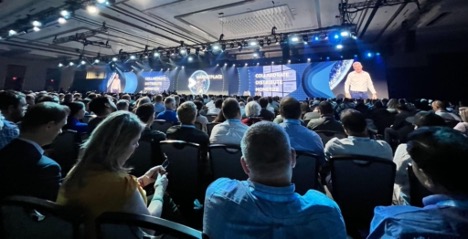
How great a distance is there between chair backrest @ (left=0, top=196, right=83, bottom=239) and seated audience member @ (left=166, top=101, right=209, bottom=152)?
1.81 metres

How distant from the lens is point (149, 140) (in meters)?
2.53

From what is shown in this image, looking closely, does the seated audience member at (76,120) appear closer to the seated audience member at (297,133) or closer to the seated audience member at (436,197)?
the seated audience member at (297,133)

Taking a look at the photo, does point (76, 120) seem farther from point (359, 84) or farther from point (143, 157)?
point (359, 84)

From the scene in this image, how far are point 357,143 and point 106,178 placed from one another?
206 cm

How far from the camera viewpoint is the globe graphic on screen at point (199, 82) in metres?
16.3

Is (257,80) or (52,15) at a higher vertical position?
(52,15)

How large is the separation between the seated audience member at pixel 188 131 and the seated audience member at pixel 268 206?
1.87 m

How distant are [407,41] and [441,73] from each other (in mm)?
3930

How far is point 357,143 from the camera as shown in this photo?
219 centimetres

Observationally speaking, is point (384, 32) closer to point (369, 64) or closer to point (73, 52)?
point (369, 64)

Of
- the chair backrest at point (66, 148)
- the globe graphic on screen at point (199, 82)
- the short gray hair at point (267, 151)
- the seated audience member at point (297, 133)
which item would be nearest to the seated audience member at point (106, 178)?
the short gray hair at point (267, 151)

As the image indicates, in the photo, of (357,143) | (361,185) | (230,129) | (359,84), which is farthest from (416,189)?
(359,84)

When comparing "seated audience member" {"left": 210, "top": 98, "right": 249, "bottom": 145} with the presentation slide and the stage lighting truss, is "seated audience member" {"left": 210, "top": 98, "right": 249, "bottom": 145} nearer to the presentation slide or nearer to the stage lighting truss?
the stage lighting truss

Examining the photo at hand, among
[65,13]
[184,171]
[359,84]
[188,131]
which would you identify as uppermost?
[65,13]
